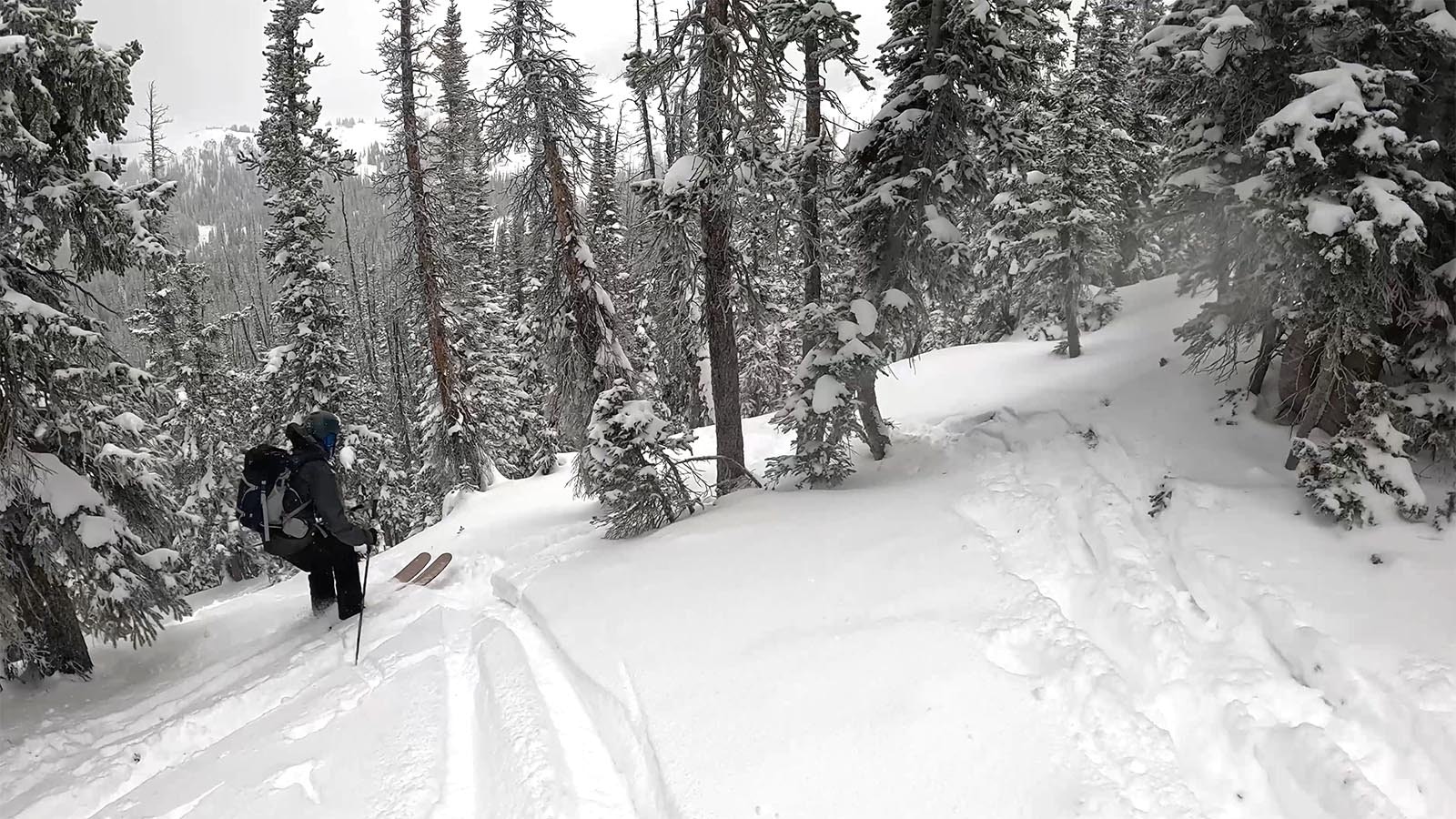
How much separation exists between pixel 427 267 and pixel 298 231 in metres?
3.82

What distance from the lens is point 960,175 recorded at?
33.8ft

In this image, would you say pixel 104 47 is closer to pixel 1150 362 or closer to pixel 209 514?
pixel 1150 362

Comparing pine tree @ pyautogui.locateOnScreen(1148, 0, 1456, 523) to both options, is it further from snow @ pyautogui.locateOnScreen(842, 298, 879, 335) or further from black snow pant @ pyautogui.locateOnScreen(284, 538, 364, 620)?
black snow pant @ pyautogui.locateOnScreen(284, 538, 364, 620)

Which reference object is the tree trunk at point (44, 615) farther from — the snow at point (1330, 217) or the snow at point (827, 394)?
the snow at point (1330, 217)

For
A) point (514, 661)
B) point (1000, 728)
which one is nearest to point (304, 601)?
point (514, 661)

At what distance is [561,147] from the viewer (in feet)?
33.8

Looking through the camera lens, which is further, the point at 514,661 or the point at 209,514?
the point at 209,514

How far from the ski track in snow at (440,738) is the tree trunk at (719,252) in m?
4.23

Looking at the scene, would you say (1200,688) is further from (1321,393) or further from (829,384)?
(829,384)

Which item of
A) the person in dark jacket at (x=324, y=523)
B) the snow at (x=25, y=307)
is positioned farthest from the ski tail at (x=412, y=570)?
the snow at (x=25, y=307)

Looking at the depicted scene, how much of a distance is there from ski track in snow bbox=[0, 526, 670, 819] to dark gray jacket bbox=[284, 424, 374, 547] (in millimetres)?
1123

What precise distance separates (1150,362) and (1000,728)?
1148 centimetres

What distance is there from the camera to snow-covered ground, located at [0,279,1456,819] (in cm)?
400

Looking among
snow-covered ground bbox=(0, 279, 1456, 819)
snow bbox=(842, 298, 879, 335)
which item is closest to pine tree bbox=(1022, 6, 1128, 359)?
snow-covered ground bbox=(0, 279, 1456, 819)
